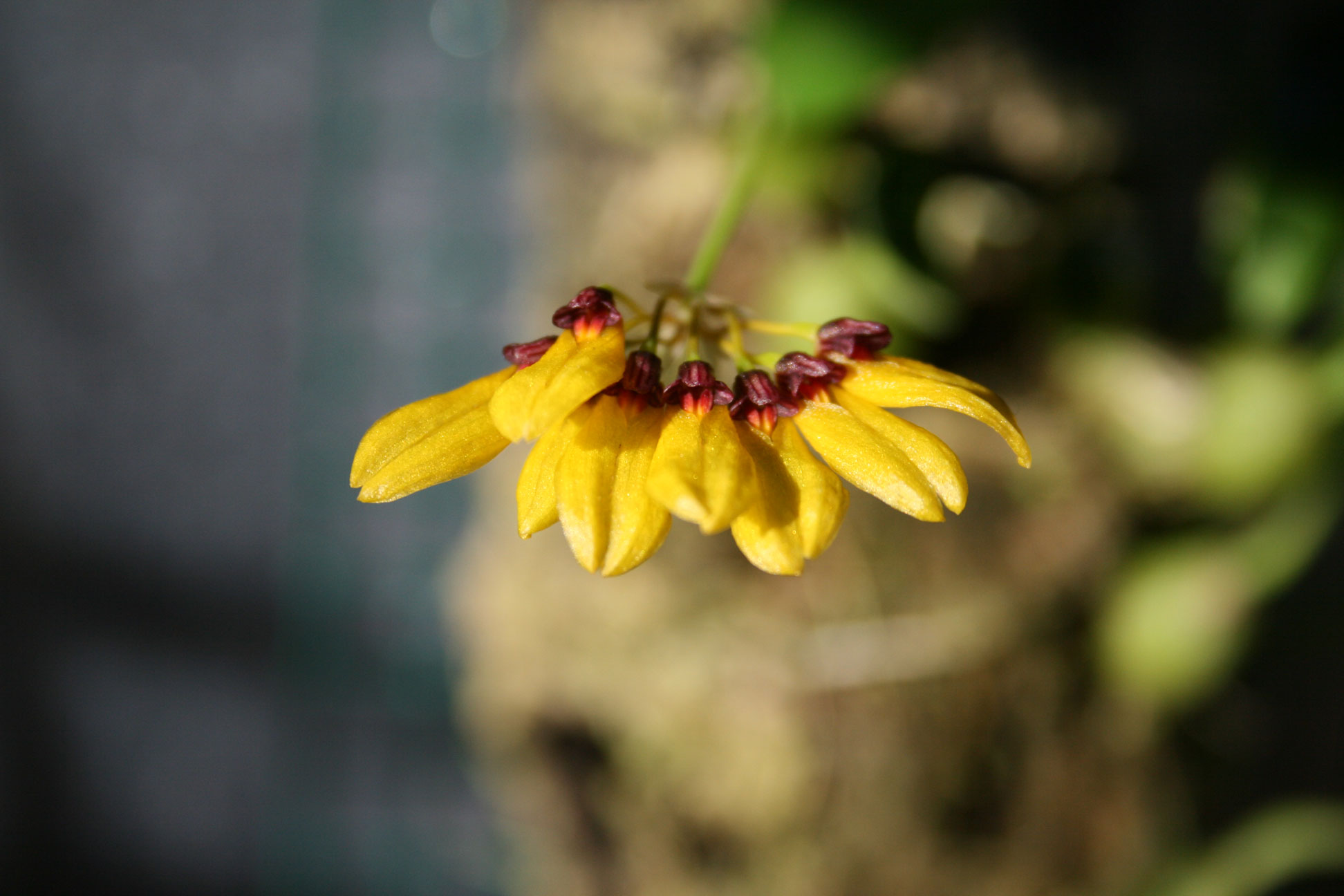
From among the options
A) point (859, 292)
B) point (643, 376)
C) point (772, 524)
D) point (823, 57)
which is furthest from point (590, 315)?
point (859, 292)

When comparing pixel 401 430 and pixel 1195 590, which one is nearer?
pixel 401 430

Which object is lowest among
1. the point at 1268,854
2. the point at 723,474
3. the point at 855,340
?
the point at 1268,854

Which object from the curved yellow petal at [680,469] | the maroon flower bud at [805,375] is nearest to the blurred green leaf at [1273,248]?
the maroon flower bud at [805,375]

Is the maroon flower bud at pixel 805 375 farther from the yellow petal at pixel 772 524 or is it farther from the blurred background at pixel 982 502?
the blurred background at pixel 982 502

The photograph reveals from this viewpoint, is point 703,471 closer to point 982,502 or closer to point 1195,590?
point 982,502

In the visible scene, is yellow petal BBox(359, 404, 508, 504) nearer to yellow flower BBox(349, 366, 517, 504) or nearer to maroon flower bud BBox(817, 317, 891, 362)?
yellow flower BBox(349, 366, 517, 504)

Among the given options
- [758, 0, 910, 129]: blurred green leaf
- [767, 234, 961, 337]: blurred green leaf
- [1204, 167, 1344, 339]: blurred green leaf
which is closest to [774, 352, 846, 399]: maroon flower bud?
[758, 0, 910, 129]: blurred green leaf
